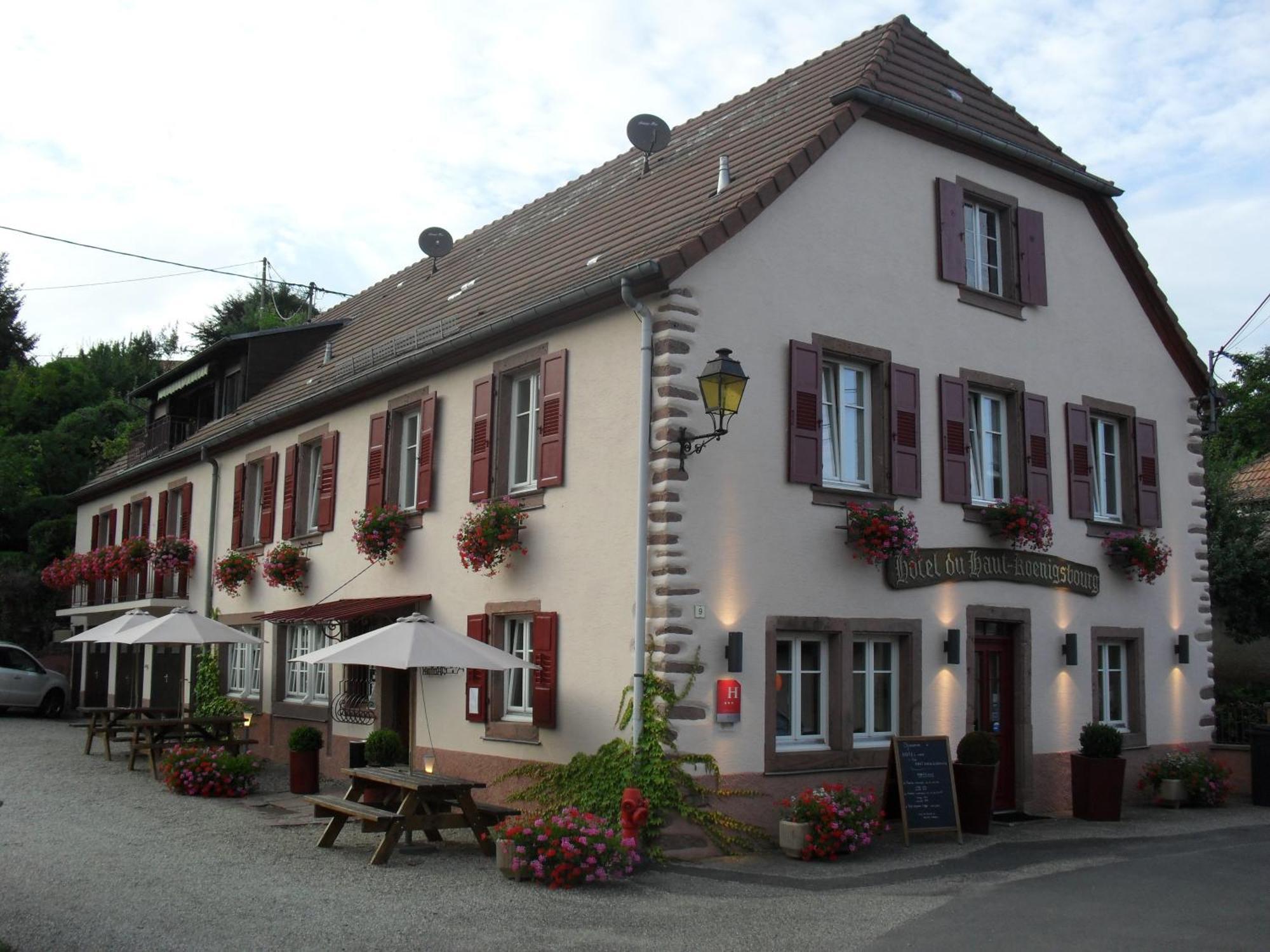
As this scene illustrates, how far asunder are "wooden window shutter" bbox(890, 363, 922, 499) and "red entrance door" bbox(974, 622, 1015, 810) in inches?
76.8

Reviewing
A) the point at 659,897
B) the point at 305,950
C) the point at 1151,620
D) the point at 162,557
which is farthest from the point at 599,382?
the point at 162,557

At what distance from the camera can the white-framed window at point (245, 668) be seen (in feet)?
65.9

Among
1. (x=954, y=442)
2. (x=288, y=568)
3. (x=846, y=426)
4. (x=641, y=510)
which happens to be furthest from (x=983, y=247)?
(x=288, y=568)

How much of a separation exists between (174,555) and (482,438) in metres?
10.3

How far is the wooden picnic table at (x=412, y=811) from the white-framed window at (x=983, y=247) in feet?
26.4

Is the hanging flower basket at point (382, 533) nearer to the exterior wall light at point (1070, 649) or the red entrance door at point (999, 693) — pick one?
the red entrance door at point (999, 693)

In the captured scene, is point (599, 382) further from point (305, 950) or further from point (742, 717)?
point (305, 950)

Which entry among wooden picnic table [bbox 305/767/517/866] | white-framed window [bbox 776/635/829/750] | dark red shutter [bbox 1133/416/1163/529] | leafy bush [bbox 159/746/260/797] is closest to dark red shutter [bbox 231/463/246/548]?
leafy bush [bbox 159/746/260/797]

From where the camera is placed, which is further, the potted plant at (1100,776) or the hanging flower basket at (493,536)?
the potted plant at (1100,776)

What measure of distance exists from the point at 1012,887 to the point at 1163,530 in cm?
775

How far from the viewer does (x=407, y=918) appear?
8562 mm

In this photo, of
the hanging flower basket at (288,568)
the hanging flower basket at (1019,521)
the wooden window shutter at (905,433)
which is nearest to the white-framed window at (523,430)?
the wooden window shutter at (905,433)

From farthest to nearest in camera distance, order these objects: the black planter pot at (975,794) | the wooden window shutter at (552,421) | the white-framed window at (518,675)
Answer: the white-framed window at (518,675)
the wooden window shutter at (552,421)
the black planter pot at (975,794)

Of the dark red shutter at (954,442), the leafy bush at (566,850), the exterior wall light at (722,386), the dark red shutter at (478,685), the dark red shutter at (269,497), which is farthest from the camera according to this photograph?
the dark red shutter at (269,497)
